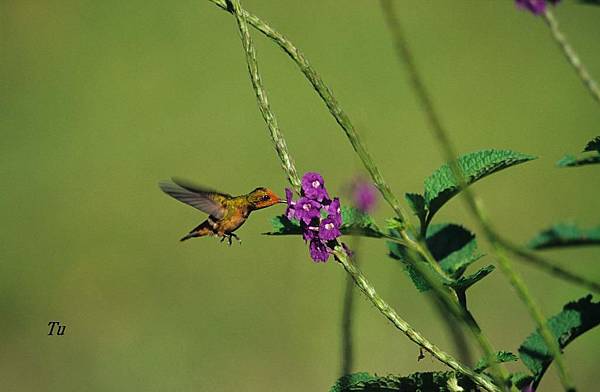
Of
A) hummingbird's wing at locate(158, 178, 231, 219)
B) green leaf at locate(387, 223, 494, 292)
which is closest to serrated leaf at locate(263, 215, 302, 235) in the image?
green leaf at locate(387, 223, 494, 292)

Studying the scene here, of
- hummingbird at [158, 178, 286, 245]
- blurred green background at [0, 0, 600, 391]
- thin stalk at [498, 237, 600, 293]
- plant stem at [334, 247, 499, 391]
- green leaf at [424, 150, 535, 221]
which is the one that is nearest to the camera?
thin stalk at [498, 237, 600, 293]

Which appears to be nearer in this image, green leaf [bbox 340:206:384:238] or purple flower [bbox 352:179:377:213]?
green leaf [bbox 340:206:384:238]

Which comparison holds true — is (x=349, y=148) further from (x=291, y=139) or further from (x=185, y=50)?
(x=185, y=50)

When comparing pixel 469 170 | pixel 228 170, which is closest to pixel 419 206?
pixel 469 170

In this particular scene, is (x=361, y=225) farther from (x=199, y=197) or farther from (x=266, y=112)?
(x=199, y=197)

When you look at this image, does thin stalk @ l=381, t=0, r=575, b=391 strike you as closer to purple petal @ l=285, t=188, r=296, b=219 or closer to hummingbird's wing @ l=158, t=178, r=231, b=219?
purple petal @ l=285, t=188, r=296, b=219

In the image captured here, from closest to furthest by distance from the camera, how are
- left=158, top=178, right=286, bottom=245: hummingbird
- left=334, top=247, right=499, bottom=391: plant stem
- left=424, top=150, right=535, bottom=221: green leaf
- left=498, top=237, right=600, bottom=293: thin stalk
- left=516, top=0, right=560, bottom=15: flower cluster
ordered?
left=498, top=237, right=600, bottom=293: thin stalk
left=516, top=0, right=560, bottom=15: flower cluster
left=334, top=247, right=499, bottom=391: plant stem
left=424, top=150, right=535, bottom=221: green leaf
left=158, top=178, right=286, bottom=245: hummingbird
